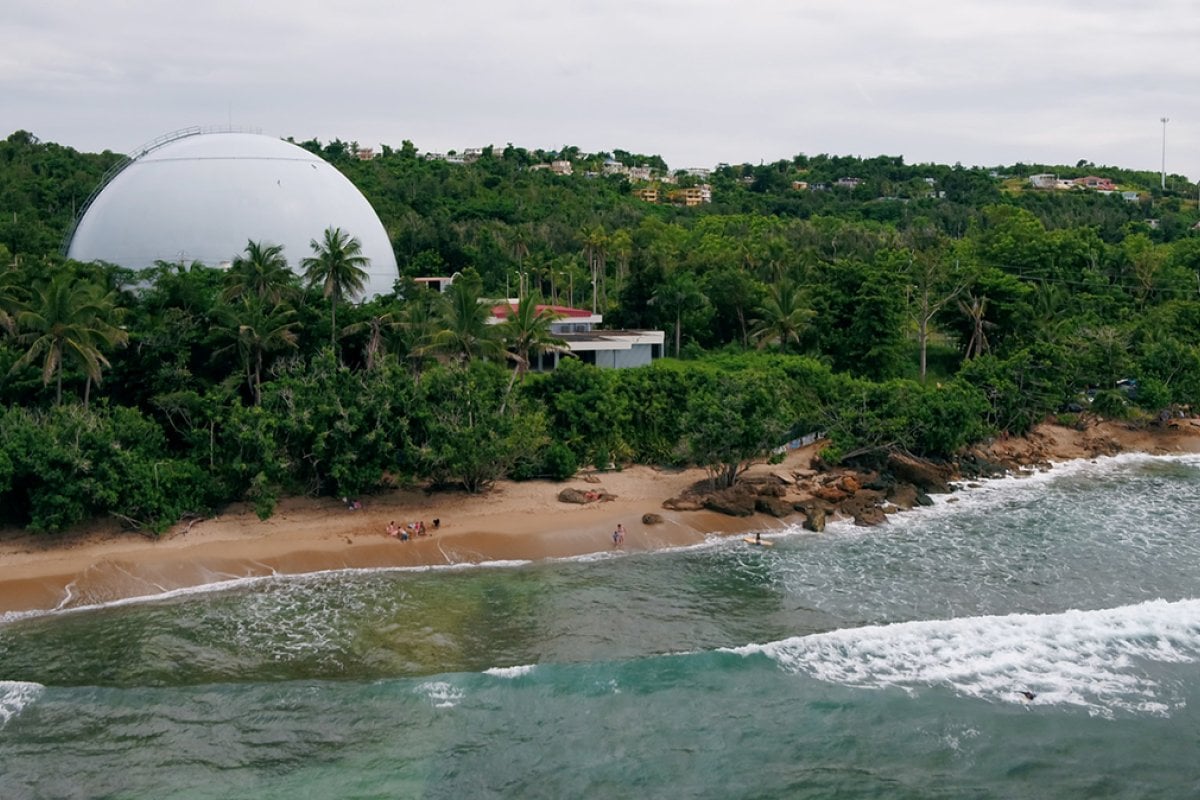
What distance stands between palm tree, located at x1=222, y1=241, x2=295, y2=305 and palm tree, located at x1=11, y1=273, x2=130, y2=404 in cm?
484

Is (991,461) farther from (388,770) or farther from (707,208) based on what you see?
(707,208)

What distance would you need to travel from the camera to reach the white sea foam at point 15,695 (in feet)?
65.5

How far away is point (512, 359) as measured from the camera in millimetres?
39000

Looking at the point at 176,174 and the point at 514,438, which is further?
the point at 176,174

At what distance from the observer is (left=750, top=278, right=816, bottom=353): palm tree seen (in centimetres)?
4696

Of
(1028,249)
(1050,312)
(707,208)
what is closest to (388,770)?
(1050,312)

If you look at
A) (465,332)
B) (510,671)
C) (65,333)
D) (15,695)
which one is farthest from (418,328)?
(15,695)

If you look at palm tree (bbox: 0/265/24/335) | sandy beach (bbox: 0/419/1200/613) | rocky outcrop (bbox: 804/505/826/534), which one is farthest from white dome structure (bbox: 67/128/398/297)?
rocky outcrop (bbox: 804/505/826/534)

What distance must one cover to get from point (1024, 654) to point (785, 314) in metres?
26.3

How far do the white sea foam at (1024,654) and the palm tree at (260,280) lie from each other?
21794 mm

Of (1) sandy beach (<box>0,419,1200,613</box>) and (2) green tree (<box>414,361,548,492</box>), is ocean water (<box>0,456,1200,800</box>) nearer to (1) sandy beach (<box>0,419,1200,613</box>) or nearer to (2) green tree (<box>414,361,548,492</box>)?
(1) sandy beach (<box>0,419,1200,613</box>)

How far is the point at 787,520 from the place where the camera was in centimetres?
3212

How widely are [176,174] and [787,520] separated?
32.0 metres

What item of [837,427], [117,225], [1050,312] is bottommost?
[837,427]
